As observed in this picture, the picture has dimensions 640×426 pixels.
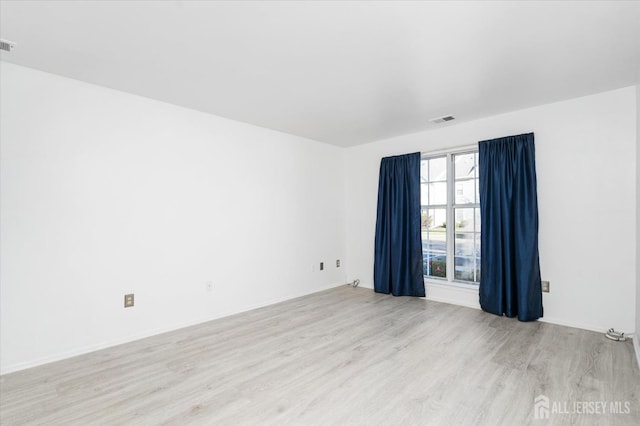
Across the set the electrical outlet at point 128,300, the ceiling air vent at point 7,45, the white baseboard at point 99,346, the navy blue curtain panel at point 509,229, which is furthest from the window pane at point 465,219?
the ceiling air vent at point 7,45

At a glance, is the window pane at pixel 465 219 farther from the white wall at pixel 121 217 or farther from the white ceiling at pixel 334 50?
the white wall at pixel 121 217

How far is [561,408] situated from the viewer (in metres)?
2.00

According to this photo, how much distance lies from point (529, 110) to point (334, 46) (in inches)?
108

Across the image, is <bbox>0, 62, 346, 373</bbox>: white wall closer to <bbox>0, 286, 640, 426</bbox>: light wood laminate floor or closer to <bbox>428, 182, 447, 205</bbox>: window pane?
<bbox>0, 286, 640, 426</bbox>: light wood laminate floor

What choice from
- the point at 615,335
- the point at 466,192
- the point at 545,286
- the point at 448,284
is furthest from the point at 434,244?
the point at 615,335

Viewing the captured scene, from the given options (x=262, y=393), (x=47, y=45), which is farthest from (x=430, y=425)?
(x=47, y=45)

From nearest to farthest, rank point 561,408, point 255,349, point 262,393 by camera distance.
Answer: point 561,408 → point 262,393 → point 255,349

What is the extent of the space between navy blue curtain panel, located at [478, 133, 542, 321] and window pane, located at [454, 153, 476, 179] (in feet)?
1.06

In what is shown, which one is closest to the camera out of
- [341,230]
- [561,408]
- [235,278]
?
[561,408]

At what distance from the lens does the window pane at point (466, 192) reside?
14.4 ft

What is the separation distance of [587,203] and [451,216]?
1.53m

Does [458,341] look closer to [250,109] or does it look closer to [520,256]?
[520,256]

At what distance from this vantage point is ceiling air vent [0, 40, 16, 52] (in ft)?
7.39

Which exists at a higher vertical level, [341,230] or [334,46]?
[334,46]
